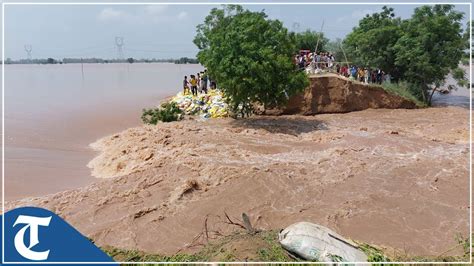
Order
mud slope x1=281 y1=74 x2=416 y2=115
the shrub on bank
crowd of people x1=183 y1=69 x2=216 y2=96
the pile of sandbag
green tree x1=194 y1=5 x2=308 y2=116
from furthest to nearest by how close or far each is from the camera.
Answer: crowd of people x1=183 y1=69 x2=216 y2=96
mud slope x1=281 y1=74 x2=416 y2=115
the pile of sandbag
the shrub on bank
green tree x1=194 y1=5 x2=308 y2=116

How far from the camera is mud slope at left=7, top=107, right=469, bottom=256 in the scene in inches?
317

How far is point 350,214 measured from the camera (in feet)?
28.2

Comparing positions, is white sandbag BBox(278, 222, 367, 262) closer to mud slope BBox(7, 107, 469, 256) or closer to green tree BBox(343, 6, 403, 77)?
mud slope BBox(7, 107, 469, 256)

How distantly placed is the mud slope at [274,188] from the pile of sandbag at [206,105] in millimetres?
4223

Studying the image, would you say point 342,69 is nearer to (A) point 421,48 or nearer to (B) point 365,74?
(B) point 365,74

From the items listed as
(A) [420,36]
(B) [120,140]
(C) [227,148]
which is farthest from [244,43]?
(A) [420,36]

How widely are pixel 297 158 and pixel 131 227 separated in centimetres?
558

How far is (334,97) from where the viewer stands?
68.3ft

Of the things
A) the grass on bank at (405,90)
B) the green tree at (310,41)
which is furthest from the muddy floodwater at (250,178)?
the green tree at (310,41)

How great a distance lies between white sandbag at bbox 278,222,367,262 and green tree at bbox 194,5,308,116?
10.8 m

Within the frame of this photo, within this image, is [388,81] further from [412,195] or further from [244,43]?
[412,195]

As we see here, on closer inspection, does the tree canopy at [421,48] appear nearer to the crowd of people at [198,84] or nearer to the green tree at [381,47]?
the green tree at [381,47]

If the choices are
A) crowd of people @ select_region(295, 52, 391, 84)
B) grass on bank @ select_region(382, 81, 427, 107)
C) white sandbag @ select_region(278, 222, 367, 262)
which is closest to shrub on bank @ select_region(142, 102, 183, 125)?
Result: crowd of people @ select_region(295, 52, 391, 84)

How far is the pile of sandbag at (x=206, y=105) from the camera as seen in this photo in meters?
19.7
